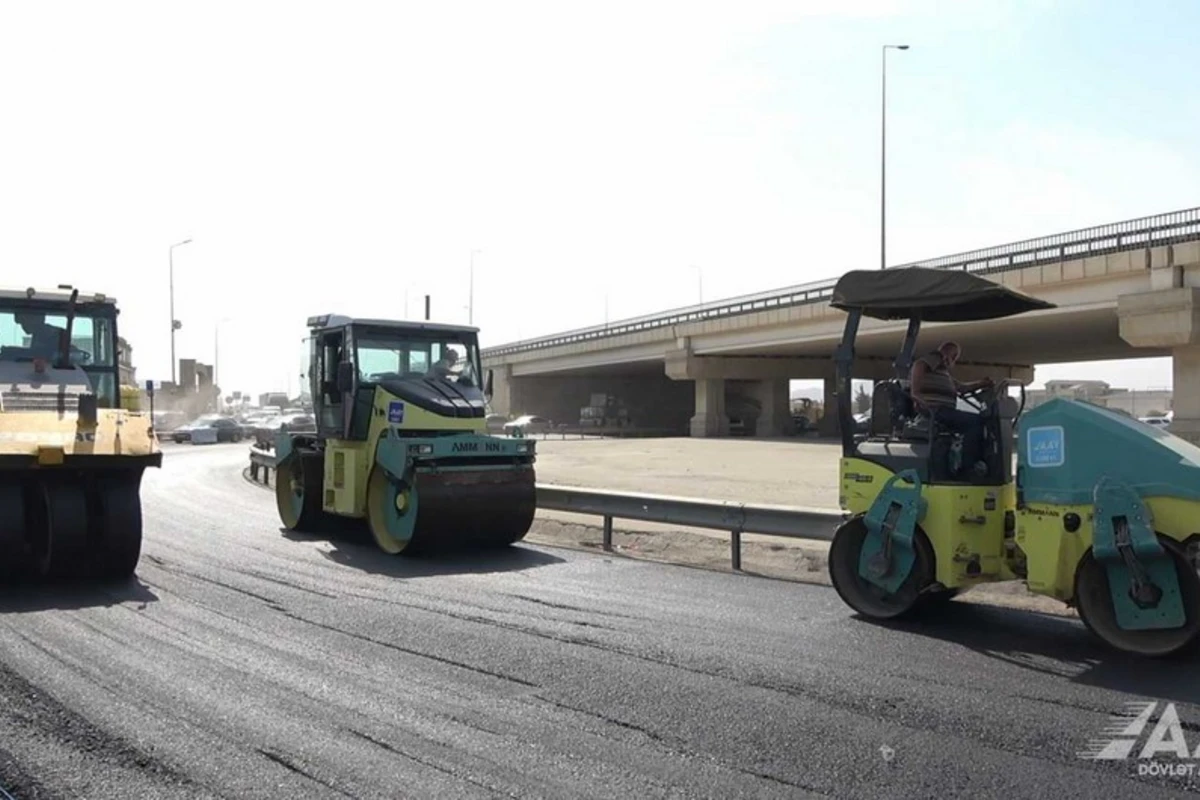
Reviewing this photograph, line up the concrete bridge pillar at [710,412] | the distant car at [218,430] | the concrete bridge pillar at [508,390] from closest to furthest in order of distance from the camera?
the distant car at [218,430], the concrete bridge pillar at [710,412], the concrete bridge pillar at [508,390]

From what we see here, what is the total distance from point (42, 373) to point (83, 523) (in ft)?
7.02

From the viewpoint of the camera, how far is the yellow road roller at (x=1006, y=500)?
607 centimetres

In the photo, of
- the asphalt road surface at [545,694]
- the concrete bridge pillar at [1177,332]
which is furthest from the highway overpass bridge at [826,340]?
the asphalt road surface at [545,694]

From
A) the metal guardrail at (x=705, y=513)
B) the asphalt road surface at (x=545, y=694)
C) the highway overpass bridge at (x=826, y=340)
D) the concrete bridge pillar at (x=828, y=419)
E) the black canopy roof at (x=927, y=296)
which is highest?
the highway overpass bridge at (x=826, y=340)

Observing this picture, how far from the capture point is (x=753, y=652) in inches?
258

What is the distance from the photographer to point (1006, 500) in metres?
7.20

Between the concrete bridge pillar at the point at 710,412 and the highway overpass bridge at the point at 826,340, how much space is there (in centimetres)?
7

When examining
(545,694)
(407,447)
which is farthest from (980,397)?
(407,447)

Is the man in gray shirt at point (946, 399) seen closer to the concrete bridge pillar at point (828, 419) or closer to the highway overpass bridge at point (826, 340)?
the highway overpass bridge at point (826, 340)

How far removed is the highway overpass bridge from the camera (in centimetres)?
2912

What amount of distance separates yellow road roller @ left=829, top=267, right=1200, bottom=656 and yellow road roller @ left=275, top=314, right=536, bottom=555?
456 centimetres

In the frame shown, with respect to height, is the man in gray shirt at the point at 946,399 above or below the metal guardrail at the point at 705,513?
above

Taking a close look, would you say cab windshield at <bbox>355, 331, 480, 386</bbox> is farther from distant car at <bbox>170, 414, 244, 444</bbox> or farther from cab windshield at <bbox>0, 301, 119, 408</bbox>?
distant car at <bbox>170, 414, 244, 444</bbox>

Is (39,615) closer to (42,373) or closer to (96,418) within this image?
(96,418)
